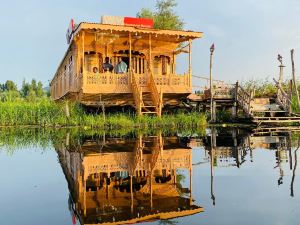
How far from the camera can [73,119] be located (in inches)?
786

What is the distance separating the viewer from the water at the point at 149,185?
4828 mm

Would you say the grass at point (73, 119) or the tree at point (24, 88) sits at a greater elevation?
the tree at point (24, 88)

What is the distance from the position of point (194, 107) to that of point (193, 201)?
2101 centimetres

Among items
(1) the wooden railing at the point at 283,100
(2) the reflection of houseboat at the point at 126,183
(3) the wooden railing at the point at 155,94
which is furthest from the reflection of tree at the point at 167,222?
(1) the wooden railing at the point at 283,100

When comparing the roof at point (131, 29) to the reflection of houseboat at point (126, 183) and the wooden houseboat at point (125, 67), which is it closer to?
the wooden houseboat at point (125, 67)

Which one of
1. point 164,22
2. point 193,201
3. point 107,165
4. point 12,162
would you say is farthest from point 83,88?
point 164,22

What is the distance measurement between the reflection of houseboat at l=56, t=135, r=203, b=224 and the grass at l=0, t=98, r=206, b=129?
7.98 meters

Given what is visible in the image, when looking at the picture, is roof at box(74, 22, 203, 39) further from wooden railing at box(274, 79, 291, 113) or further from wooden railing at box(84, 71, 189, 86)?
wooden railing at box(274, 79, 291, 113)

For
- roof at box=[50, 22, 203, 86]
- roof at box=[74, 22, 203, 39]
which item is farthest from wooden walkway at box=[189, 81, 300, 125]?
roof at box=[74, 22, 203, 39]

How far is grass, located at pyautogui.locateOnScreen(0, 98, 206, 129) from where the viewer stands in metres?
19.6

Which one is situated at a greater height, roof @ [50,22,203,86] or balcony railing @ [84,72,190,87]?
roof @ [50,22,203,86]

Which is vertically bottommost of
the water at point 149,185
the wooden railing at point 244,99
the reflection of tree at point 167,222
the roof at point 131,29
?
the reflection of tree at point 167,222

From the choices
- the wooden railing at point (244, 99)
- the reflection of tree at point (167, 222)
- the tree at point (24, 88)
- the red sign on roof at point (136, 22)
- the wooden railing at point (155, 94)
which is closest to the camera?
the reflection of tree at point (167, 222)

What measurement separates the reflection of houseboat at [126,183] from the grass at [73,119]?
7979 mm
